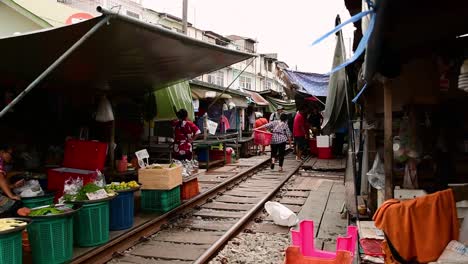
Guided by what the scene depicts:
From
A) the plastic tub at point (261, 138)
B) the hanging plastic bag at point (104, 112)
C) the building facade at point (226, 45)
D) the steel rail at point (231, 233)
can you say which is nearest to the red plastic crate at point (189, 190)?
the steel rail at point (231, 233)

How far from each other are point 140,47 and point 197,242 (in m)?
3.17

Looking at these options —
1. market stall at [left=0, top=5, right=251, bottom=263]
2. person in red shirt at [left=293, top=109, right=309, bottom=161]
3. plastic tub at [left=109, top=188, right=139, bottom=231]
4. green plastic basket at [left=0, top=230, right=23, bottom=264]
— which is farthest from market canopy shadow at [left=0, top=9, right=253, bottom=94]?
person in red shirt at [left=293, top=109, right=309, bottom=161]

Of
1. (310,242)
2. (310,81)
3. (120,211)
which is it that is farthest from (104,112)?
(310,81)

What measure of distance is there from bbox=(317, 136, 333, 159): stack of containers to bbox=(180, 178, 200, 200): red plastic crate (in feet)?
28.6

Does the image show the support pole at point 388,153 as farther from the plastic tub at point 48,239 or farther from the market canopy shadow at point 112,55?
the plastic tub at point 48,239

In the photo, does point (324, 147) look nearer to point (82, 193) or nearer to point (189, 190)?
point (189, 190)

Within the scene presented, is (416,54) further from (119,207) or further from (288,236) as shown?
(119,207)

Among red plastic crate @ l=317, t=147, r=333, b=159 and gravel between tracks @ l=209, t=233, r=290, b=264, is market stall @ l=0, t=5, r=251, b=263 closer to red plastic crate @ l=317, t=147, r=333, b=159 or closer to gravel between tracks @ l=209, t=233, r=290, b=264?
gravel between tracks @ l=209, t=233, r=290, b=264

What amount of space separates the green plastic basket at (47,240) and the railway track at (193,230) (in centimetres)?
27

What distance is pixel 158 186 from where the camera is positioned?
23.4ft

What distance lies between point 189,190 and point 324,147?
9.46 m

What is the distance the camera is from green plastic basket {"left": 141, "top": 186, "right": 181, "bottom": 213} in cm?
721

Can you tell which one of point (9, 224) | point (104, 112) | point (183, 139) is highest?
point (104, 112)

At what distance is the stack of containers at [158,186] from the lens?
23.3ft
